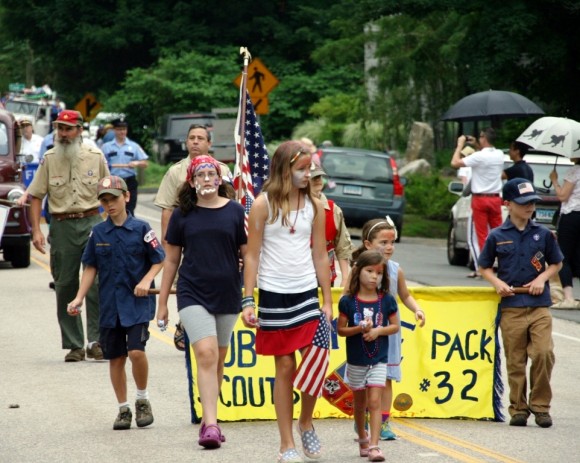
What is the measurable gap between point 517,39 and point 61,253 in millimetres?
14073

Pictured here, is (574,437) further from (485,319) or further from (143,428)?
(143,428)

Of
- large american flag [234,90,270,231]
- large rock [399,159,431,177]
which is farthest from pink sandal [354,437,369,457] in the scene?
large rock [399,159,431,177]

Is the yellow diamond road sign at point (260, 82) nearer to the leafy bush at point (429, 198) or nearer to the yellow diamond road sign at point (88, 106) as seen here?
the leafy bush at point (429, 198)

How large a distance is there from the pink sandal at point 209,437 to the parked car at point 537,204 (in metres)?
11.9

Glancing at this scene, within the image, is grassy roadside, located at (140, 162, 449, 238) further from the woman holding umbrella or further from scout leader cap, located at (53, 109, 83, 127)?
scout leader cap, located at (53, 109, 83, 127)

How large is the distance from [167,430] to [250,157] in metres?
3.19

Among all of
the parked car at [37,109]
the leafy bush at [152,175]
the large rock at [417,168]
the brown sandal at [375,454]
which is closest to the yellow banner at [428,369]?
the brown sandal at [375,454]

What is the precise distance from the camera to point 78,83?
203ft

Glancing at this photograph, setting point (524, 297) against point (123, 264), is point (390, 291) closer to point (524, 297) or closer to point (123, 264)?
point (524, 297)

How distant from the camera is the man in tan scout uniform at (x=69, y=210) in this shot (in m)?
12.2

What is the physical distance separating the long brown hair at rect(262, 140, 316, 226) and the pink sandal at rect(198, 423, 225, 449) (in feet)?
4.30

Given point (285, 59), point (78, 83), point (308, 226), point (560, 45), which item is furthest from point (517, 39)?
point (78, 83)

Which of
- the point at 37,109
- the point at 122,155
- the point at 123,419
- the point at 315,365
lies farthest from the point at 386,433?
the point at 37,109

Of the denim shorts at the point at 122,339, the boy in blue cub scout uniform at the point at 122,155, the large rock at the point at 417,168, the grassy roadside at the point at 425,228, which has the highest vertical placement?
the boy in blue cub scout uniform at the point at 122,155
